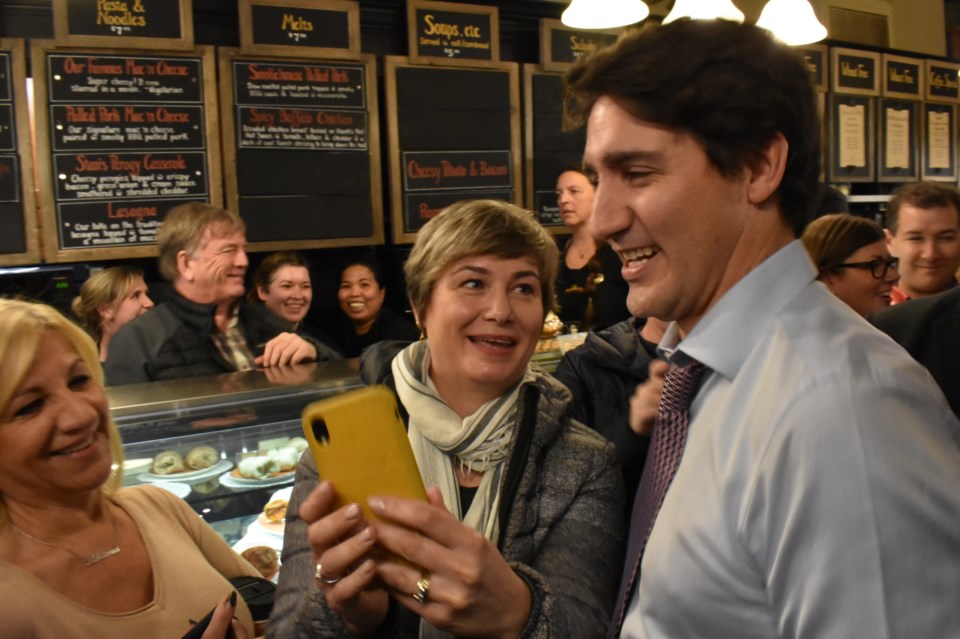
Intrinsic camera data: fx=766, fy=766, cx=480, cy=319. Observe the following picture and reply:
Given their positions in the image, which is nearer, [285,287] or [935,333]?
[935,333]

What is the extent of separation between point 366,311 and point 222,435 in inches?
87.6

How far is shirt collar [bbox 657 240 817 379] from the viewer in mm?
929

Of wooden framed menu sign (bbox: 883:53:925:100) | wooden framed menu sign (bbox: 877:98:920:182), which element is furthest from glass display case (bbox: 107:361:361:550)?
wooden framed menu sign (bbox: 883:53:925:100)

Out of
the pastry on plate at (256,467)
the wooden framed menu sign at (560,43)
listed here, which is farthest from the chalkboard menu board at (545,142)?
the pastry on plate at (256,467)

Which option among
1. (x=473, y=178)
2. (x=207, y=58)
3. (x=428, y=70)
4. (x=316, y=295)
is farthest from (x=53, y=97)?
(x=473, y=178)

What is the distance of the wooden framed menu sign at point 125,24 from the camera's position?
13.3 feet

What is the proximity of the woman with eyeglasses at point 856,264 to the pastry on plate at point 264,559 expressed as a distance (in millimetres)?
2067

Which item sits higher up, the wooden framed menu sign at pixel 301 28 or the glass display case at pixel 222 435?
the wooden framed menu sign at pixel 301 28

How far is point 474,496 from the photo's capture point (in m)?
1.50

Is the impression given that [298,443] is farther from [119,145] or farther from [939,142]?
[939,142]

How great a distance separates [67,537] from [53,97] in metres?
3.34

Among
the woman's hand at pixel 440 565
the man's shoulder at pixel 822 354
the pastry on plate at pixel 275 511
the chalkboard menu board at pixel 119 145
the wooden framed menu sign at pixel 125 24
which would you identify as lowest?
the pastry on plate at pixel 275 511

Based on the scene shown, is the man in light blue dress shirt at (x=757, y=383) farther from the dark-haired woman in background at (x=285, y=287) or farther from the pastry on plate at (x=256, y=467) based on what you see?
the dark-haired woman in background at (x=285, y=287)

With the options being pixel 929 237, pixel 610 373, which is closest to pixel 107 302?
pixel 610 373
